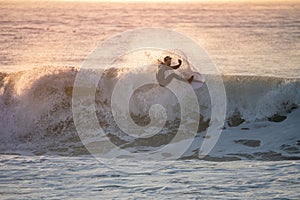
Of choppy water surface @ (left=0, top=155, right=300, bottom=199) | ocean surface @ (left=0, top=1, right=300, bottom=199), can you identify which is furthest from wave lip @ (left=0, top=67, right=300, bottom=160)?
choppy water surface @ (left=0, top=155, right=300, bottom=199)

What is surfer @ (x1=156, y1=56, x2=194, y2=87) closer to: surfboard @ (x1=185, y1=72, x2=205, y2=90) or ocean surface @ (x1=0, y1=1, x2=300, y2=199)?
surfboard @ (x1=185, y1=72, x2=205, y2=90)

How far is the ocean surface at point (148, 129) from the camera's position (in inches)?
335

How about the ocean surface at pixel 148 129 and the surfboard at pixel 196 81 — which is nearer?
the ocean surface at pixel 148 129

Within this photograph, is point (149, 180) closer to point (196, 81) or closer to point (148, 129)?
point (148, 129)

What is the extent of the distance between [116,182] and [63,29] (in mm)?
42378

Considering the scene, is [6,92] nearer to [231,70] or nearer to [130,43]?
[231,70]

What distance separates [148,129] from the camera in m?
16.1

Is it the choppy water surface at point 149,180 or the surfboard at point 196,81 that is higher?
the surfboard at point 196,81

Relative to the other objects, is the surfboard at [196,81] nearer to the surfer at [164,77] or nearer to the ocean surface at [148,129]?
the surfer at [164,77]

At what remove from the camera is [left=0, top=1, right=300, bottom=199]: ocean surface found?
851cm

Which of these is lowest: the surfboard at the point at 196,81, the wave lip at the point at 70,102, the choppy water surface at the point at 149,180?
the choppy water surface at the point at 149,180

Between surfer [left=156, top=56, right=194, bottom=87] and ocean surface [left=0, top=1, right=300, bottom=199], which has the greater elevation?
surfer [left=156, top=56, right=194, bottom=87]

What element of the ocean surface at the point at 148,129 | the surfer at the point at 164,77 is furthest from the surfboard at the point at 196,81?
the ocean surface at the point at 148,129

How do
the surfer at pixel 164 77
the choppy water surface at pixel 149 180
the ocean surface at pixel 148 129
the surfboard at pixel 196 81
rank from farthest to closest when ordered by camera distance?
the surfboard at pixel 196 81
the surfer at pixel 164 77
the ocean surface at pixel 148 129
the choppy water surface at pixel 149 180
